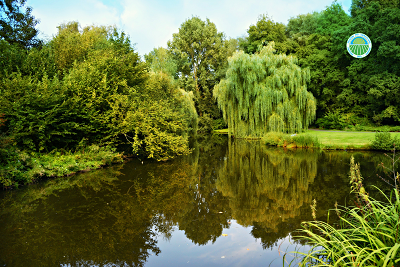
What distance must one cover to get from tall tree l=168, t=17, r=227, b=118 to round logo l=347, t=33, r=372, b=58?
47.5 ft

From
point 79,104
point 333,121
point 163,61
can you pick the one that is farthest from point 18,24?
point 333,121

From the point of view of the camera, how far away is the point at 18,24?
2012cm

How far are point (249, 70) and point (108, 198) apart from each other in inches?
685

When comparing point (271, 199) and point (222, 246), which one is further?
point (271, 199)

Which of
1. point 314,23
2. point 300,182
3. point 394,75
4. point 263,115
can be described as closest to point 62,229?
point 300,182

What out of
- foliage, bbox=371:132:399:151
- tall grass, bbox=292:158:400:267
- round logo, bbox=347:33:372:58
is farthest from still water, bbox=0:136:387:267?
round logo, bbox=347:33:372:58

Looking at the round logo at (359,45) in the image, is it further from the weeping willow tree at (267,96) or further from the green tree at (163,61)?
the green tree at (163,61)

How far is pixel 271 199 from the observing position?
7.41m

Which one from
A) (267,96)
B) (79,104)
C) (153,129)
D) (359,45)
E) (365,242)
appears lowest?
(365,242)

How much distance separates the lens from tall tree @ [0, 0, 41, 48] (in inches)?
757

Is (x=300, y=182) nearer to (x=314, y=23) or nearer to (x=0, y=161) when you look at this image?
(x=0, y=161)

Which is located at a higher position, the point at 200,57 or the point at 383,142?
the point at 200,57

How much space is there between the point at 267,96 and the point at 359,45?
1335 centimetres

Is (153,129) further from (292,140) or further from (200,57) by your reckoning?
(200,57)
